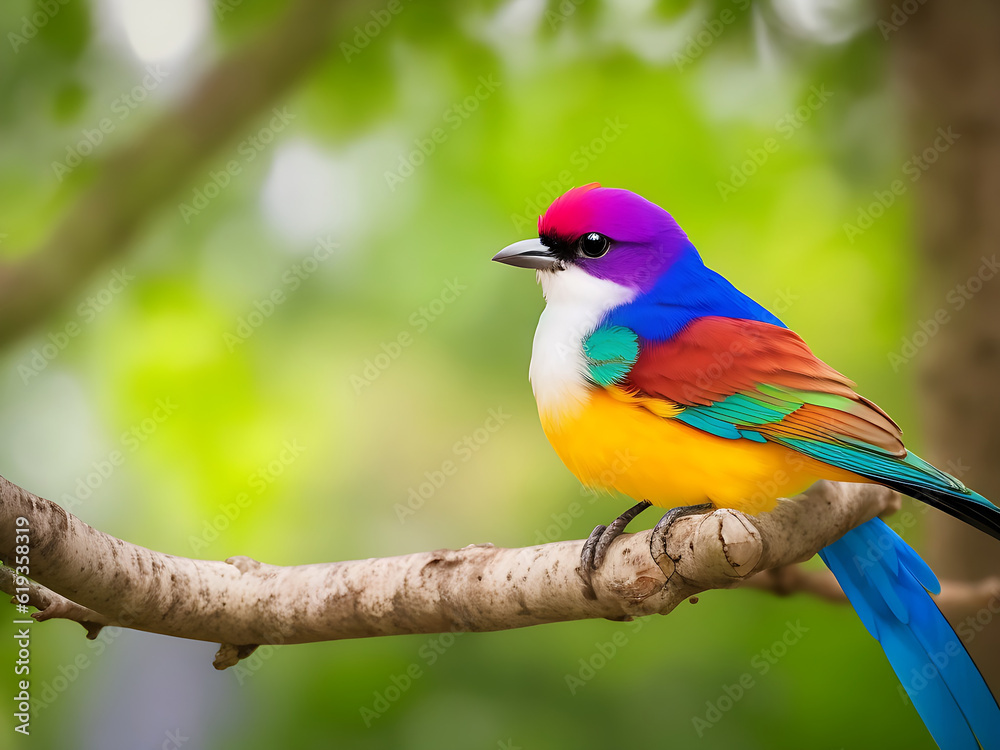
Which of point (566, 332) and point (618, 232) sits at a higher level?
point (618, 232)

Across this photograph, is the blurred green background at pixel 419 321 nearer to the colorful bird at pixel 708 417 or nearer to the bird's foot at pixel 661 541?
the colorful bird at pixel 708 417

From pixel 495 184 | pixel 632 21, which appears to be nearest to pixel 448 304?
pixel 495 184

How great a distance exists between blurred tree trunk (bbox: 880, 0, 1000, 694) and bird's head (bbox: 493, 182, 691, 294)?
56.6 inches

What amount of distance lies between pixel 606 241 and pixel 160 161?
1.88 metres

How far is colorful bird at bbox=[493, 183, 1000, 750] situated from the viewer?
1.74 m

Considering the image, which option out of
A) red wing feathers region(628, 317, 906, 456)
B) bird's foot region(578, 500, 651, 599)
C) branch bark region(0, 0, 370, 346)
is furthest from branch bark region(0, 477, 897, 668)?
branch bark region(0, 0, 370, 346)

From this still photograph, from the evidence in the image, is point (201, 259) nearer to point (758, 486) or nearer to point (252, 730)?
point (252, 730)

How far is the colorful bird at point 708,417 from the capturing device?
5.72ft

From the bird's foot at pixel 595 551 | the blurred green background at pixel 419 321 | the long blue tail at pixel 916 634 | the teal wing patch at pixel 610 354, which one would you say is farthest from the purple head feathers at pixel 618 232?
the blurred green background at pixel 419 321

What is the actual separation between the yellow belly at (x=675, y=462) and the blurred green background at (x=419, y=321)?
143 cm

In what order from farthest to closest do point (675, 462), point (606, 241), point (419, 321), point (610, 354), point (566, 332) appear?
point (419, 321) < point (606, 241) < point (566, 332) < point (610, 354) < point (675, 462)

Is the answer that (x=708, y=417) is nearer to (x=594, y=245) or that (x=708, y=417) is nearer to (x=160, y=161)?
(x=594, y=245)

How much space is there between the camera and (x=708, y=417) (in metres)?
1.78

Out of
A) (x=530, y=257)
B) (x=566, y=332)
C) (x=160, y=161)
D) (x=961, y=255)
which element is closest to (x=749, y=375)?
(x=566, y=332)
